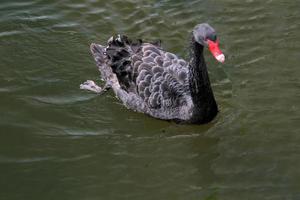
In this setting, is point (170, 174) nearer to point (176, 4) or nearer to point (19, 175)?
point (19, 175)

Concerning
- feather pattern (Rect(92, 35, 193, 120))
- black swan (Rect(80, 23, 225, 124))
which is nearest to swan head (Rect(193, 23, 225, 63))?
black swan (Rect(80, 23, 225, 124))

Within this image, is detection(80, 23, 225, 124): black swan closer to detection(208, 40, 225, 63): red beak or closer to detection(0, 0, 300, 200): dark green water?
detection(208, 40, 225, 63): red beak

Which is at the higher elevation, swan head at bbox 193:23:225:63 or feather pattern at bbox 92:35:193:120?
swan head at bbox 193:23:225:63

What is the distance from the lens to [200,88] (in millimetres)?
6277

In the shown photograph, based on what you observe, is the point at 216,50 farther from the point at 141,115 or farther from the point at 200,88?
the point at 141,115

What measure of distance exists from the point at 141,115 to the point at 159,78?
1.71ft

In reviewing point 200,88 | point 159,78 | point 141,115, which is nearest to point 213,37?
point 200,88

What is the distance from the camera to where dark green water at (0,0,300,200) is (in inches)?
225

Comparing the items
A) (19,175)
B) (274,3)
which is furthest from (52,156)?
(274,3)

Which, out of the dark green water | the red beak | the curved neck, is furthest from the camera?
the curved neck

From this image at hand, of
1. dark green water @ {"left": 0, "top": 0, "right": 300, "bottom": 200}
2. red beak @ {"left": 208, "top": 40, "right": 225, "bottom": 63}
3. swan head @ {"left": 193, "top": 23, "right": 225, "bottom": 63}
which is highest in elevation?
swan head @ {"left": 193, "top": 23, "right": 225, "bottom": 63}

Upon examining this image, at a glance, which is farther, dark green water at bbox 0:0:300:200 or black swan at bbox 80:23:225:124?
black swan at bbox 80:23:225:124

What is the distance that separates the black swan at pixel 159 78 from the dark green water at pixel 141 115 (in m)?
0.18

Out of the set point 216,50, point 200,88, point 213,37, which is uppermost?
point 213,37
